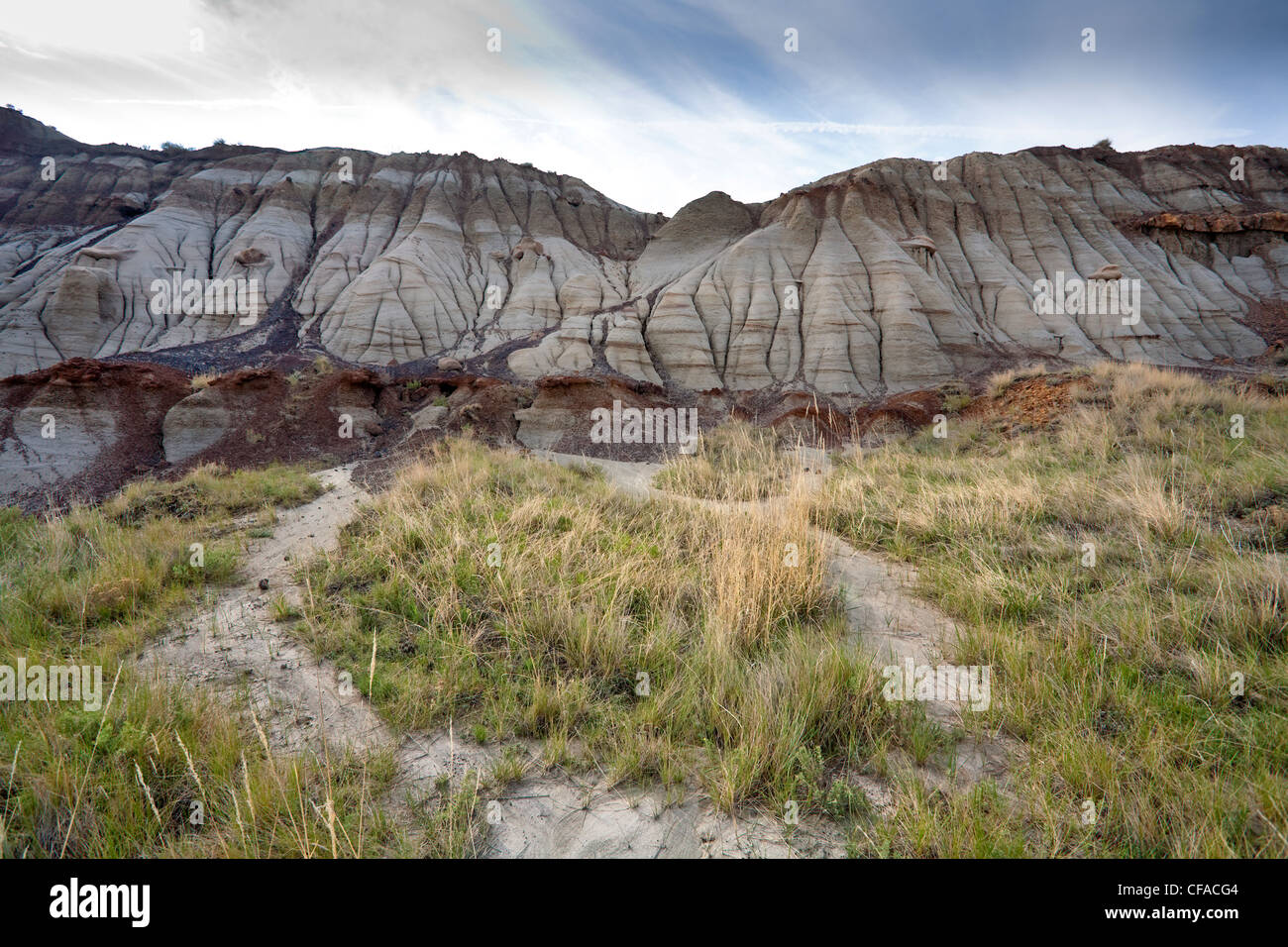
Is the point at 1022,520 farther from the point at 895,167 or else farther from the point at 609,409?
the point at 895,167

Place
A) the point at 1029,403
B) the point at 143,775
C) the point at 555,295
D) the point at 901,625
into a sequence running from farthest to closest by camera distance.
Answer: the point at 555,295 < the point at 1029,403 < the point at 901,625 < the point at 143,775

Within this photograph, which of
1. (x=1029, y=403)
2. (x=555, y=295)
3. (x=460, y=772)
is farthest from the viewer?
(x=555, y=295)

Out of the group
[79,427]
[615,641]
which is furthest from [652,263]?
[615,641]

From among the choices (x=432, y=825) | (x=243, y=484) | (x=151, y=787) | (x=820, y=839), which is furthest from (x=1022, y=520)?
(x=243, y=484)

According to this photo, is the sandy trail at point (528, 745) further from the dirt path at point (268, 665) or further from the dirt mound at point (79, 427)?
the dirt mound at point (79, 427)

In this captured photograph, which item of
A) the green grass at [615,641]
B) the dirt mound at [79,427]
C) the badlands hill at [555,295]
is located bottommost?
the green grass at [615,641]

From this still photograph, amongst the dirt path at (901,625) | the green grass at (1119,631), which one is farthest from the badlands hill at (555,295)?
the dirt path at (901,625)

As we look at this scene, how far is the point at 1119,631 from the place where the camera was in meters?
3.19

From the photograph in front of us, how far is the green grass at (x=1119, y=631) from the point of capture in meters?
1.92

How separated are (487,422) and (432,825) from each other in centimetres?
1547

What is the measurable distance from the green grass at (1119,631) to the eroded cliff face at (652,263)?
47.8 ft

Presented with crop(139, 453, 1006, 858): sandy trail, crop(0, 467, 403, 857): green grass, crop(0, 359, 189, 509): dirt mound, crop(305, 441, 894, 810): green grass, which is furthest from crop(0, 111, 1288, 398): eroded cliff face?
crop(0, 467, 403, 857): green grass

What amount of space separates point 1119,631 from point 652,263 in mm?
31845

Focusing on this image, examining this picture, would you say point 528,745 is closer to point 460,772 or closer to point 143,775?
point 460,772
